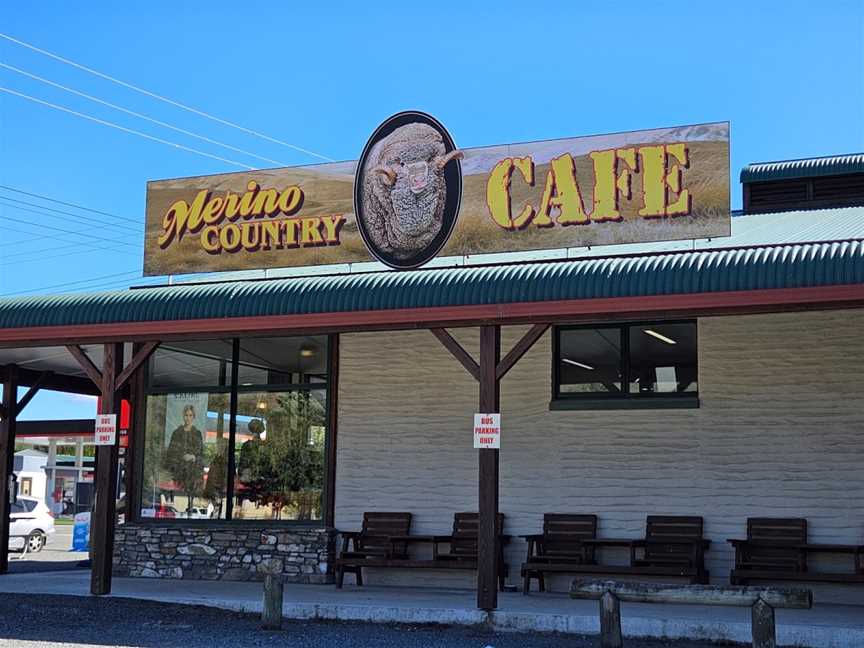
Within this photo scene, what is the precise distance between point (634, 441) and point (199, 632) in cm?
522

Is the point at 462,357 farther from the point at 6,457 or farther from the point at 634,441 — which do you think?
the point at 6,457

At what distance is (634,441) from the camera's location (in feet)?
42.3

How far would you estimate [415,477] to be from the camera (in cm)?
1393

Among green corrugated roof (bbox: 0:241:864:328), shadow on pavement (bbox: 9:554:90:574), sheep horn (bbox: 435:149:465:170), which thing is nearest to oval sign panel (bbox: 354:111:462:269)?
sheep horn (bbox: 435:149:465:170)

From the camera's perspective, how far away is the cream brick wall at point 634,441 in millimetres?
12102

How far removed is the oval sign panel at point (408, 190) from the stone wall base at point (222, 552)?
375 centimetres

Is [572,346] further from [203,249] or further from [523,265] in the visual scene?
[203,249]

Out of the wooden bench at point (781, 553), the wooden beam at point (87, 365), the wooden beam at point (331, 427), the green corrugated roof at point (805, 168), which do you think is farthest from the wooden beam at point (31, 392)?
the green corrugated roof at point (805, 168)

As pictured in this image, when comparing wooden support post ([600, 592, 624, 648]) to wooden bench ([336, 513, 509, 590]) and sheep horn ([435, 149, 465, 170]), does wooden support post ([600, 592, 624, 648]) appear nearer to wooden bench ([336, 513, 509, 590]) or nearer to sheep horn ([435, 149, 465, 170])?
wooden bench ([336, 513, 509, 590])

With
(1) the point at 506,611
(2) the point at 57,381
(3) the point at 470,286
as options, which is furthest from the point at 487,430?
(2) the point at 57,381

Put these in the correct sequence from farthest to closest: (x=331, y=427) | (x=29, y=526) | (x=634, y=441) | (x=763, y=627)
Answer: (x=29, y=526), (x=331, y=427), (x=634, y=441), (x=763, y=627)

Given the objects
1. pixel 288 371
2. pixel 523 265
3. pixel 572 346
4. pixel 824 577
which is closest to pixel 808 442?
pixel 824 577

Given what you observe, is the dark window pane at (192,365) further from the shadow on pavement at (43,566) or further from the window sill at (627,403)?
the window sill at (627,403)

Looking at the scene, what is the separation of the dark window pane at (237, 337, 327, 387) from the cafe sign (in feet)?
4.96
